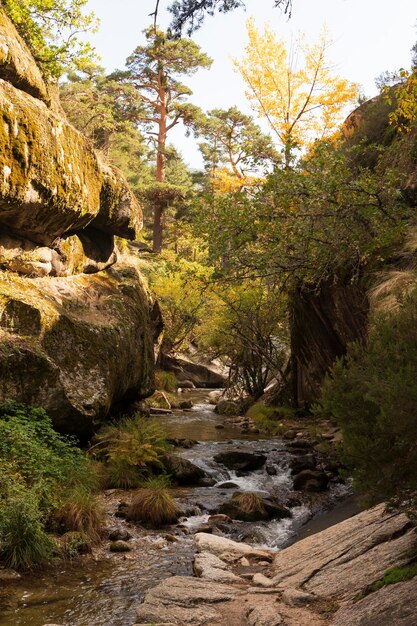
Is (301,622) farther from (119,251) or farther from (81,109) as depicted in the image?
(81,109)

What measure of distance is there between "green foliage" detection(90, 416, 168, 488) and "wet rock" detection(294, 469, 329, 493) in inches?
107

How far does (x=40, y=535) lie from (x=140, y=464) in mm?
4099

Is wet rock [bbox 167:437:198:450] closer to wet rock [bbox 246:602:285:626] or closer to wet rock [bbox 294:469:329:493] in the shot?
wet rock [bbox 294:469:329:493]

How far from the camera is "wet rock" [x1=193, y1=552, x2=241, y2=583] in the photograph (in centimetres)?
668

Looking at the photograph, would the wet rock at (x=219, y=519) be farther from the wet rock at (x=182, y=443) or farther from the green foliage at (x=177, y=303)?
the green foliage at (x=177, y=303)

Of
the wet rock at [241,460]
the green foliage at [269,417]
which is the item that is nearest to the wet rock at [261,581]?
the wet rock at [241,460]

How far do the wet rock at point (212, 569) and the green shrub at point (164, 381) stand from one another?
56.3 feet

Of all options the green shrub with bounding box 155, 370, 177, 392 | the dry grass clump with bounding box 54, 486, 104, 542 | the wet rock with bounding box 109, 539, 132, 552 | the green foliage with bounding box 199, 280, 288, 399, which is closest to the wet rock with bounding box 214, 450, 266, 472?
the dry grass clump with bounding box 54, 486, 104, 542

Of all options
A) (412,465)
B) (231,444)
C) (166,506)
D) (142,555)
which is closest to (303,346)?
(231,444)

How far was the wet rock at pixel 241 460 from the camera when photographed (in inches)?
499

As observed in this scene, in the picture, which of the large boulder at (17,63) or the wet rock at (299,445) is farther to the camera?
the wet rock at (299,445)

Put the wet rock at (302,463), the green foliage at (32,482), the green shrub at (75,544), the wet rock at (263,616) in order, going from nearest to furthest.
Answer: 1. the wet rock at (263,616)
2. the green foliage at (32,482)
3. the green shrub at (75,544)
4. the wet rock at (302,463)

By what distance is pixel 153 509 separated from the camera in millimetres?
8992

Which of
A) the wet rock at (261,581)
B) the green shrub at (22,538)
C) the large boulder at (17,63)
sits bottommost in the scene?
the wet rock at (261,581)
